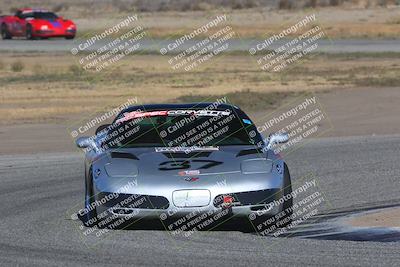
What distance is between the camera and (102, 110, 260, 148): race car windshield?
41.3ft

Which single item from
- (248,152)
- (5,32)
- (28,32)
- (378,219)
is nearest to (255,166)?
(248,152)

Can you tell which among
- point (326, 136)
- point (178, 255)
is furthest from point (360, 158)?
point (178, 255)

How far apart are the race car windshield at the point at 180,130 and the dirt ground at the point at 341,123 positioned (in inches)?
331

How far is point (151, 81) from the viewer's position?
3550 cm

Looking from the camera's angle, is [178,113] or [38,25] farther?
[38,25]

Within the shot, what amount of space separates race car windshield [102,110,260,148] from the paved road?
109ft

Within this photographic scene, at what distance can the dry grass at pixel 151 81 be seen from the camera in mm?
29708

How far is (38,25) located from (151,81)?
24.7 m

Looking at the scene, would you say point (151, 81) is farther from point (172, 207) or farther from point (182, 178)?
point (172, 207)

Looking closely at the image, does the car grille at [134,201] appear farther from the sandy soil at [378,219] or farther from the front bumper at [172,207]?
the sandy soil at [378,219]

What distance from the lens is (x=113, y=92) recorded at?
107 feet

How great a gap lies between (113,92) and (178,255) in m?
22.3

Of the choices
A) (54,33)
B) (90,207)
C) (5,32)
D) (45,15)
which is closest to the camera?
(90,207)

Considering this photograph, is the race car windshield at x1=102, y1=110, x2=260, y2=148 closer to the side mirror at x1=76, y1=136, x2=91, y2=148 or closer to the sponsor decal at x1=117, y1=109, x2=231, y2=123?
the sponsor decal at x1=117, y1=109, x2=231, y2=123
